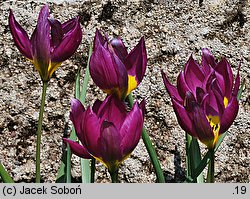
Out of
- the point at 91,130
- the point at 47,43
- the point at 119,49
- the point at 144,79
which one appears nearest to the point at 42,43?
the point at 47,43

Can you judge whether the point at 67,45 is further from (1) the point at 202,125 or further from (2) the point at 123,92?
(1) the point at 202,125

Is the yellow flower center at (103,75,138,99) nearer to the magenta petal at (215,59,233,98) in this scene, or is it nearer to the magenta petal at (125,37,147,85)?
the magenta petal at (125,37,147,85)

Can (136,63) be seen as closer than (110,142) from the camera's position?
No

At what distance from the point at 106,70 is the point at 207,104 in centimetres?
16

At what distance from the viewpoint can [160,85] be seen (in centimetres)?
131

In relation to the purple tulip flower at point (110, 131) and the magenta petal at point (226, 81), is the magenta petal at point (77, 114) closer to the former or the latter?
the purple tulip flower at point (110, 131)

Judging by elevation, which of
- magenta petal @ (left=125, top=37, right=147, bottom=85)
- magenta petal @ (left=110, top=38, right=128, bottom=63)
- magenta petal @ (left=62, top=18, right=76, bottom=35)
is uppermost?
magenta petal @ (left=62, top=18, right=76, bottom=35)

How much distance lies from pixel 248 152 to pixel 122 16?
399 mm

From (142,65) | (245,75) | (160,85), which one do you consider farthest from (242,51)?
(142,65)

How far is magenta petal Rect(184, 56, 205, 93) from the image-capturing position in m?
0.97

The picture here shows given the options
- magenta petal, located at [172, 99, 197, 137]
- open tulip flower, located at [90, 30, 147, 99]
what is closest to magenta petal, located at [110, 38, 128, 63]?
open tulip flower, located at [90, 30, 147, 99]

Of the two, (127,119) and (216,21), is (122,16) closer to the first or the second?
(216,21)

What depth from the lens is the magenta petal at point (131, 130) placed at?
82 centimetres

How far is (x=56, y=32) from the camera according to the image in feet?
3.27
